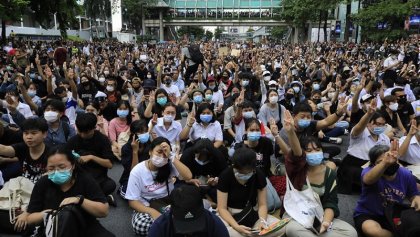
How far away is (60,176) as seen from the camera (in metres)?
2.91

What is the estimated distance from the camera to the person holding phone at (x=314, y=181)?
11.0 ft

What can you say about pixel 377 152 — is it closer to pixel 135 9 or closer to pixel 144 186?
pixel 144 186

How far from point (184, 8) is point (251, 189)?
215ft

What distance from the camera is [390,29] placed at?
24.9 meters

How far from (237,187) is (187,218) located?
138cm

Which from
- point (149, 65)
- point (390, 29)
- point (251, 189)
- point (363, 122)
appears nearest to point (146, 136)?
point (251, 189)

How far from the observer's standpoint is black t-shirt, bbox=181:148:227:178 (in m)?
4.22

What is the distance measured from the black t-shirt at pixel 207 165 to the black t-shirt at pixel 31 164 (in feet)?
5.02

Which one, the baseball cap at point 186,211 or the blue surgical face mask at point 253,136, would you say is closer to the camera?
the baseball cap at point 186,211

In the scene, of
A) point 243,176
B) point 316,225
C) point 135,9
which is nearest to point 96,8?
point 135,9

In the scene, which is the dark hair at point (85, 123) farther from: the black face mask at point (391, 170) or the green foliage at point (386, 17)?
the green foliage at point (386, 17)

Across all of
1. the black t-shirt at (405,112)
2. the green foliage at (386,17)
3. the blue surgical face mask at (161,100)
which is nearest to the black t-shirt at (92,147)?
the blue surgical face mask at (161,100)

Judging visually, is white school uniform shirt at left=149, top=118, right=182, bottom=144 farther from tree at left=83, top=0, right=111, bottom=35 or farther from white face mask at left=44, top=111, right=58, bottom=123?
tree at left=83, top=0, right=111, bottom=35

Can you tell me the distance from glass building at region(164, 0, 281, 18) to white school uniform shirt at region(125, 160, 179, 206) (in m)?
61.2
